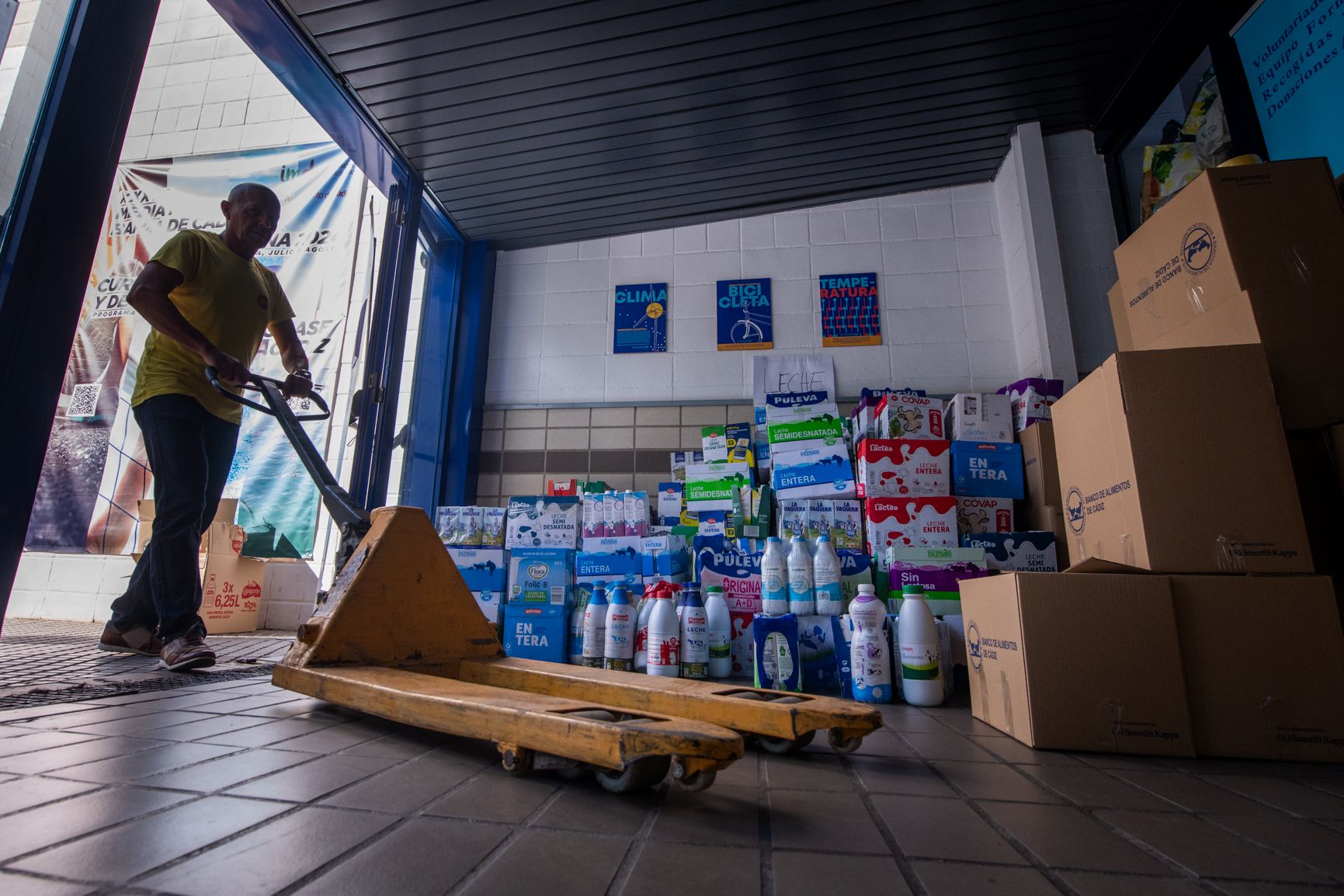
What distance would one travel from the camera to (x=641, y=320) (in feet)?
12.9

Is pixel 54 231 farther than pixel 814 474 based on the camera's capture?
No

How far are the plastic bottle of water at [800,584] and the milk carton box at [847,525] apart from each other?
0.43 m

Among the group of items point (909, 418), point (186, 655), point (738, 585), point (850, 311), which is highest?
point (850, 311)

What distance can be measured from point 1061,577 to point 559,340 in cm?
321

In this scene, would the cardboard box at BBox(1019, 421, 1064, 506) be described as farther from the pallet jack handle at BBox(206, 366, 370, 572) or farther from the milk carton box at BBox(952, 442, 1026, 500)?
the pallet jack handle at BBox(206, 366, 370, 572)

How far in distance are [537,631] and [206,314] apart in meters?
1.69

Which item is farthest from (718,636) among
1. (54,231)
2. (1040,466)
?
(54,231)

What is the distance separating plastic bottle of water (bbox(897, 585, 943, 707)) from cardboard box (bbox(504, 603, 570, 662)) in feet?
4.54

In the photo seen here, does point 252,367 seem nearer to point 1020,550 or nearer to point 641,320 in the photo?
point 641,320

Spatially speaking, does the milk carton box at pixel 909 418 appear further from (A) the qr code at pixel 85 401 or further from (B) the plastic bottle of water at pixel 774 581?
(A) the qr code at pixel 85 401

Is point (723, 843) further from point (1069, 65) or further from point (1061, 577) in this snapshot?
point (1069, 65)

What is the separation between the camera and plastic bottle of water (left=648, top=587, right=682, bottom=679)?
207 centimetres

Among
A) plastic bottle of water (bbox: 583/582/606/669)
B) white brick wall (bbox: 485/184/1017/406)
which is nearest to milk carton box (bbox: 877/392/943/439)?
white brick wall (bbox: 485/184/1017/406)

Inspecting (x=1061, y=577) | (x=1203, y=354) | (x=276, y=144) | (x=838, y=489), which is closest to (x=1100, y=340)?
(x=838, y=489)
